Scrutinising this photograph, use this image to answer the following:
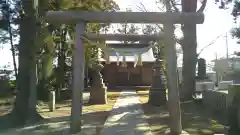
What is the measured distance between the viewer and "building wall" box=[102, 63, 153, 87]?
31.4 meters

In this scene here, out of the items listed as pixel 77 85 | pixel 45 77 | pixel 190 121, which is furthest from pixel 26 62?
pixel 45 77

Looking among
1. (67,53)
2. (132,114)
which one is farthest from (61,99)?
(132,114)

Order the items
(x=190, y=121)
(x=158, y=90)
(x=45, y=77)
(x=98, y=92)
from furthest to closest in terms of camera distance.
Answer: (x=45, y=77), (x=98, y=92), (x=158, y=90), (x=190, y=121)

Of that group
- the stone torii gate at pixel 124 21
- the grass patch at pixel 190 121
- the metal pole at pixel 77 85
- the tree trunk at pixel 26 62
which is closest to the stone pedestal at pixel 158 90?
the grass patch at pixel 190 121

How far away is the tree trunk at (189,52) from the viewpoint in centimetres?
1694

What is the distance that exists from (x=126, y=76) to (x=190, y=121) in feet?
68.5

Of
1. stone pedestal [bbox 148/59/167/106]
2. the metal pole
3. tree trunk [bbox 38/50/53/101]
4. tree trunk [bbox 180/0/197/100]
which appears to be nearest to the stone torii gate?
the metal pole

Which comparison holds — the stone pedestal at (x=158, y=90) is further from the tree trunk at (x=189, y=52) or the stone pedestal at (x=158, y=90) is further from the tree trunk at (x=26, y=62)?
the tree trunk at (x=26, y=62)

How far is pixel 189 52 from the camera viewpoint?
56.1 feet

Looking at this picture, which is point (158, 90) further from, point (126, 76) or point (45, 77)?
point (126, 76)

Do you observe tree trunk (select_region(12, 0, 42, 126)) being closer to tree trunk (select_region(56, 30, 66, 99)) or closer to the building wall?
tree trunk (select_region(56, 30, 66, 99))

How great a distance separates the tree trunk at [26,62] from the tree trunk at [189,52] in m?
9.40

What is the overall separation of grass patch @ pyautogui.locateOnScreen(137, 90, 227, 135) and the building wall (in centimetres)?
1623

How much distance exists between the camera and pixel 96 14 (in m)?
7.71
